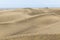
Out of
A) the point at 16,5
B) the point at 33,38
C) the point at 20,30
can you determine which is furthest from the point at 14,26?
the point at 16,5

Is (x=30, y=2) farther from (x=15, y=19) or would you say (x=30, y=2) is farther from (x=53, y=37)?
(x=53, y=37)

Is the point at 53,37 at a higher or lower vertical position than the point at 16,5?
lower

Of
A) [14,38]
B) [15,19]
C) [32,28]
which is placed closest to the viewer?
[14,38]

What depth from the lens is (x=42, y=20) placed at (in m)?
0.89

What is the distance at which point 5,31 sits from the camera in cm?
69

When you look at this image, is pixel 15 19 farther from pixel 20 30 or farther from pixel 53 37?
pixel 53 37

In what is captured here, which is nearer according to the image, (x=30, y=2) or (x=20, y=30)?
(x=20, y=30)

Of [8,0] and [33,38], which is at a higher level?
[8,0]

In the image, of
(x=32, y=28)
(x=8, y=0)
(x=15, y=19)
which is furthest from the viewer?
(x=8, y=0)

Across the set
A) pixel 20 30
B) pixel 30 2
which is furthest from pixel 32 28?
pixel 30 2

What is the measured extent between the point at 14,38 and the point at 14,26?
15 centimetres

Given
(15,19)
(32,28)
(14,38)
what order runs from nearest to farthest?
1. (14,38)
2. (32,28)
3. (15,19)

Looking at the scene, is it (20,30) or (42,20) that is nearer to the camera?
(20,30)

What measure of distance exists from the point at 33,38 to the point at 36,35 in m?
0.02
